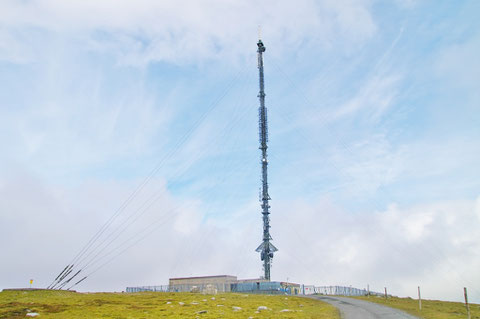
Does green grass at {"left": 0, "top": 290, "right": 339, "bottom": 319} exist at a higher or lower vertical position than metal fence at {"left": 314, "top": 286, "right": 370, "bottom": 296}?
lower

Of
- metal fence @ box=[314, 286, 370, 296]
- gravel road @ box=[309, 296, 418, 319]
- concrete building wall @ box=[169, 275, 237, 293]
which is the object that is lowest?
gravel road @ box=[309, 296, 418, 319]

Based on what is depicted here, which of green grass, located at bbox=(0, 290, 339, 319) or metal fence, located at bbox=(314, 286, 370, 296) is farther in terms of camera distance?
metal fence, located at bbox=(314, 286, 370, 296)

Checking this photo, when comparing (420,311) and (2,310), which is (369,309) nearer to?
(420,311)

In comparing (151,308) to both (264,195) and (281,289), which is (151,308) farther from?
(264,195)

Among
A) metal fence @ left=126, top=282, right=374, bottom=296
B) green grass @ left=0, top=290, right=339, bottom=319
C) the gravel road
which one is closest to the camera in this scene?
green grass @ left=0, top=290, right=339, bottom=319

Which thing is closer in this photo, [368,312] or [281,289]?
[368,312]

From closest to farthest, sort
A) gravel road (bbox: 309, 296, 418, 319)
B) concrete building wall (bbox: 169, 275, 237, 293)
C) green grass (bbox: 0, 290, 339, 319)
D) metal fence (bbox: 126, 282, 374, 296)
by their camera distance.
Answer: green grass (bbox: 0, 290, 339, 319) → gravel road (bbox: 309, 296, 418, 319) → metal fence (bbox: 126, 282, 374, 296) → concrete building wall (bbox: 169, 275, 237, 293)

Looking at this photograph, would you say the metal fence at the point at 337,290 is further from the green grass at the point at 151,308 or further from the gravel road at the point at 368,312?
the gravel road at the point at 368,312

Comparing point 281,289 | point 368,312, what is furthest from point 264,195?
point 368,312

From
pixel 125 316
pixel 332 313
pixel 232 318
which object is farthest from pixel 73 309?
pixel 332 313

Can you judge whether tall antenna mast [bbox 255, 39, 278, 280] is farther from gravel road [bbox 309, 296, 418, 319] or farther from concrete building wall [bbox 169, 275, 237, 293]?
gravel road [bbox 309, 296, 418, 319]

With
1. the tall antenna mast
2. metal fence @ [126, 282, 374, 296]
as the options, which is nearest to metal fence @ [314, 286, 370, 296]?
metal fence @ [126, 282, 374, 296]

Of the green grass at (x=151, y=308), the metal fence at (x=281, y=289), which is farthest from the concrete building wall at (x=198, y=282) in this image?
the green grass at (x=151, y=308)

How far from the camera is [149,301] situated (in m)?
51.8
